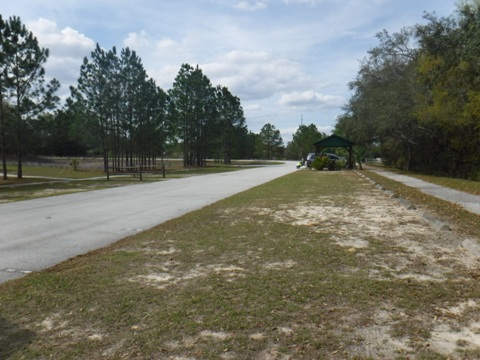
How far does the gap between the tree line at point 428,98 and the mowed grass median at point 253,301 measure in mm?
12664

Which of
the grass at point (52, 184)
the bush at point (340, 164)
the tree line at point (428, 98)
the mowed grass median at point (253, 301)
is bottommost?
the grass at point (52, 184)

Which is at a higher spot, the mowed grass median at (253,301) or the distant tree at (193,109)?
the distant tree at (193,109)

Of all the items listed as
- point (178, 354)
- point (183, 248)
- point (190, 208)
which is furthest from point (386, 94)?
point (178, 354)

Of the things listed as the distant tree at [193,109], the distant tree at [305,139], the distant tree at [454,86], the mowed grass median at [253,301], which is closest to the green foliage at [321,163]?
the distant tree at [454,86]

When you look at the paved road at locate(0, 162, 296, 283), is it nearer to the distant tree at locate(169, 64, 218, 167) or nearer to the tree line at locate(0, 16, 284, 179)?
the tree line at locate(0, 16, 284, 179)

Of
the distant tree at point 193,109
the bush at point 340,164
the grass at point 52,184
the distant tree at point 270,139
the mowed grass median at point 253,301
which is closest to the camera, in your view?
the mowed grass median at point 253,301

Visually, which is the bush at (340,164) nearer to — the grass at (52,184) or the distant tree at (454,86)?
the distant tree at (454,86)

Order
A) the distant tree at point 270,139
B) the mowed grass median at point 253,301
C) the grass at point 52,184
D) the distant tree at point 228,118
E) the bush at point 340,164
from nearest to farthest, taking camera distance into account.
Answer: the mowed grass median at point 253,301, the grass at point 52,184, the bush at point 340,164, the distant tree at point 228,118, the distant tree at point 270,139

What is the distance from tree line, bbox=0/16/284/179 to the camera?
22.9 meters

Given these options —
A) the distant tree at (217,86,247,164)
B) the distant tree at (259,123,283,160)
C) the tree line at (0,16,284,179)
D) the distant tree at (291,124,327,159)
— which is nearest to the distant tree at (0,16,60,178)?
the tree line at (0,16,284,179)

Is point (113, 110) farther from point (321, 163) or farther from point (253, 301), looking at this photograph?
point (253, 301)

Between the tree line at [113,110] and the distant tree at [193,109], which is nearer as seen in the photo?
the tree line at [113,110]

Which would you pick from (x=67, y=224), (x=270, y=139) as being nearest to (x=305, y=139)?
(x=270, y=139)

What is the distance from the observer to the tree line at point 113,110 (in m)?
22.9
